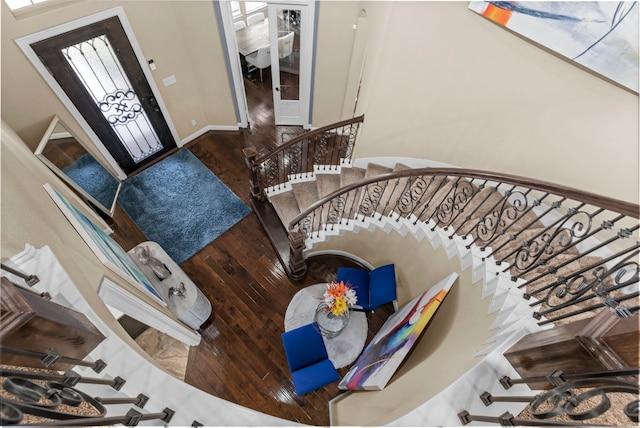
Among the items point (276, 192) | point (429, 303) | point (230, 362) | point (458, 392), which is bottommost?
point (230, 362)

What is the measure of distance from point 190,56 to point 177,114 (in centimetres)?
97

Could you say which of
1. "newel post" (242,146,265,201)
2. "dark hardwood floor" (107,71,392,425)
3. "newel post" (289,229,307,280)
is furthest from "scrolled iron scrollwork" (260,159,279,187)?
"newel post" (289,229,307,280)

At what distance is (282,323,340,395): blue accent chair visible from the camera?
3342 millimetres

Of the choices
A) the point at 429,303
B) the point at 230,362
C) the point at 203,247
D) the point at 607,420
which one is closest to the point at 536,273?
the point at 429,303

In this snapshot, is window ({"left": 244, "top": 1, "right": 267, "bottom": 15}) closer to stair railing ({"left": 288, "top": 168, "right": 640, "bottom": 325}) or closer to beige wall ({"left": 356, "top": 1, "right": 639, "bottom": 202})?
beige wall ({"left": 356, "top": 1, "right": 639, "bottom": 202})

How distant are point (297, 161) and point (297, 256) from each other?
198 centimetres

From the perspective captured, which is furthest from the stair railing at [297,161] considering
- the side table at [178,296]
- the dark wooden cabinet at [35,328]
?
the dark wooden cabinet at [35,328]

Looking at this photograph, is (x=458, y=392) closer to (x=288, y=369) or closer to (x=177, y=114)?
(x=288, y=369)

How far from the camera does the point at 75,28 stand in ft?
12.3

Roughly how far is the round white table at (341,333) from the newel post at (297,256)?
24cm

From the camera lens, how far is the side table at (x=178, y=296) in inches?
144

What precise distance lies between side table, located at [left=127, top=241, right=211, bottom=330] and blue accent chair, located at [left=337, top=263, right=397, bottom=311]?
68.3 inches

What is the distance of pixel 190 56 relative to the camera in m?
4.94

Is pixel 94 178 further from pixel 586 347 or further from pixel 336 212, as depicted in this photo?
pixel 586 347
